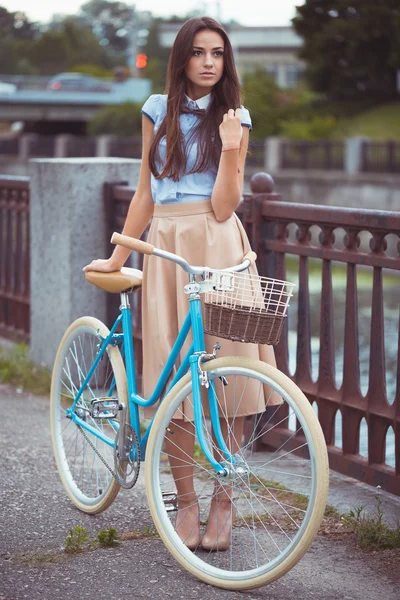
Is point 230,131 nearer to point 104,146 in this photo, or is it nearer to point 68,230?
point 68,230

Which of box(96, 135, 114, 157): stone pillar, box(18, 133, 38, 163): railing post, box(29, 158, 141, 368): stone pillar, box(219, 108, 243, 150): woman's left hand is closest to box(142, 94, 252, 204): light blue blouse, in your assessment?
box(219, 108, 243, 150): woman's left hand

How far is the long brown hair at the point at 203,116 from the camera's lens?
3834 mm

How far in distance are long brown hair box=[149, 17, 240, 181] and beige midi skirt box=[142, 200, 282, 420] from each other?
14cm

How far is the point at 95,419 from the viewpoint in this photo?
4344 mm

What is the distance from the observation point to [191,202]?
387cm

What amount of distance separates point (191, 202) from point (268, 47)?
83341 mm

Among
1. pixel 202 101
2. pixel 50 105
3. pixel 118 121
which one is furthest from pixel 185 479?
pixel 50 105

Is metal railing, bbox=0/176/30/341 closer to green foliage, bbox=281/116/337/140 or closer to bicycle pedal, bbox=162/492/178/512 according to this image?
bicycle pedal, bbox=162/492/178/512

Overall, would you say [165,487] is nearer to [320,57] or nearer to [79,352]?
[79,352]

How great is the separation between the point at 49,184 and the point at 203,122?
11.4ft

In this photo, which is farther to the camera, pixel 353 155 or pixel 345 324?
pixel 353 155

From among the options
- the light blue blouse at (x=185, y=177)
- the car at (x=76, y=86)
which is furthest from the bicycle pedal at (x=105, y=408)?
the car at (x=76, y=86)

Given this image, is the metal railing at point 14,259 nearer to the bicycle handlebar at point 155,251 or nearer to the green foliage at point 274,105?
Answer: the bicycle handlebar at point 155,251


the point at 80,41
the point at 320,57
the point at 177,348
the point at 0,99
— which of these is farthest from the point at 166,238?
the point at 80,41
